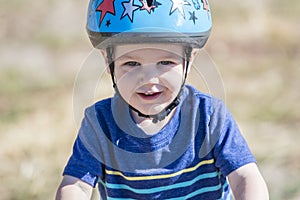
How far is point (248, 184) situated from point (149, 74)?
1.79 feet

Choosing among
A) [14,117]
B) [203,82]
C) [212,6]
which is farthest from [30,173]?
[212,6]

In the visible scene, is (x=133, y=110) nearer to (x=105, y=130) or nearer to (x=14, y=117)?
(x=105, y=130)

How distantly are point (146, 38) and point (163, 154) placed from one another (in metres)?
0.51

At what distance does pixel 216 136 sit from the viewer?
347cm

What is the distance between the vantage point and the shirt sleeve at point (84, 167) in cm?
348

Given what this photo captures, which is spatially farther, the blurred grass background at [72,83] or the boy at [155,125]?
the blurred grass background at [72,83]

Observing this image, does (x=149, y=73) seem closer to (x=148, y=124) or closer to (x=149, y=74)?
(x=149, y=74)

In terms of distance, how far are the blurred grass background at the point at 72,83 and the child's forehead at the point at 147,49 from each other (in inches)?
66.1

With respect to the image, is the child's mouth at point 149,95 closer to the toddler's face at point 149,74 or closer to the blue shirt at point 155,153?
the toddler's face at point 149,74

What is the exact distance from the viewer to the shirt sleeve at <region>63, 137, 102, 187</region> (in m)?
3.48

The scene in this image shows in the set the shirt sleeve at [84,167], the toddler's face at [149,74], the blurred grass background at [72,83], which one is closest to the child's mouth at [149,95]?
the toddler's face at [149,74]

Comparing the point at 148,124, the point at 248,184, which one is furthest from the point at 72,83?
the point at 248,184

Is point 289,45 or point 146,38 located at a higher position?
point 146,38

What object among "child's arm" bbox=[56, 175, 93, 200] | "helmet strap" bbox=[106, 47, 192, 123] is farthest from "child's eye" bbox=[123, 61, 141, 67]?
"child's arm" bbox=[56, 175, 93, 200]
